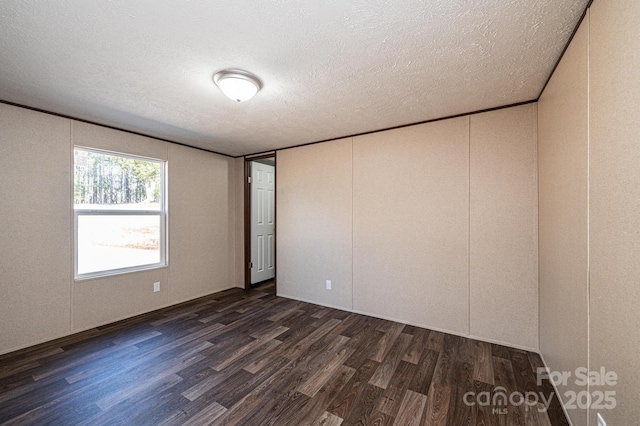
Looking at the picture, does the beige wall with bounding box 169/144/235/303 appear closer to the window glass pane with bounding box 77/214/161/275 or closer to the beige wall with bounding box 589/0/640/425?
the window glass pane with bounding box 77/214/161/275

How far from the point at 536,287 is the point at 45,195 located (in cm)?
489

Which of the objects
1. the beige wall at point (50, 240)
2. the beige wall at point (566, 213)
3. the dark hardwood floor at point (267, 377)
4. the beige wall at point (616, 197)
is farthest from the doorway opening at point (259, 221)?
the beige wall at point (616, 197)

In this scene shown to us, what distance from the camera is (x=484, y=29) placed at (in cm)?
149

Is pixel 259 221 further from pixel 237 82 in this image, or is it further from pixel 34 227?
pixel 237 82

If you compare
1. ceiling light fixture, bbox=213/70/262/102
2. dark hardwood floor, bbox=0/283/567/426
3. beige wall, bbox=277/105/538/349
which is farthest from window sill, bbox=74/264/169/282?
ceiling light fixture, bbox=213/70/262/102

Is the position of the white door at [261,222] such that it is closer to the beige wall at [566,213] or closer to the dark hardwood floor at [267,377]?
the dark hardwood floor at [267,377]

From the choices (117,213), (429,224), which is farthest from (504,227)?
(117,213)

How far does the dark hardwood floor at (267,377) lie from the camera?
168 cm

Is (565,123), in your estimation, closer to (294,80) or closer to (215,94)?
(294,80)

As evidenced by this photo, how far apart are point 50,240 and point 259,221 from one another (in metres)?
2.75

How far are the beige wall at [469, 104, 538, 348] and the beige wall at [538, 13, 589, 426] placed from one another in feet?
0.72

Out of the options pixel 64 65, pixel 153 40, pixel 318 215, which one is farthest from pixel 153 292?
pixel 153 40

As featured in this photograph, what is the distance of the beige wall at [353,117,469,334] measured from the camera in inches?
109

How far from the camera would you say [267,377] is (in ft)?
6.81
